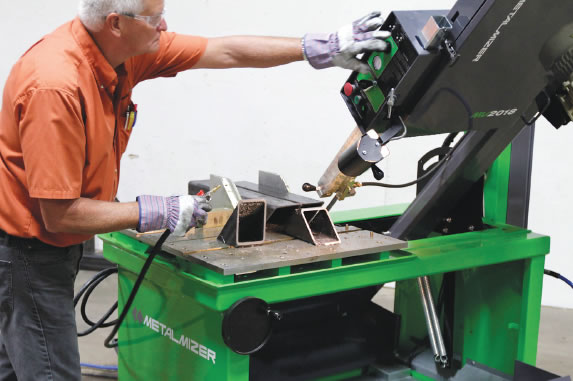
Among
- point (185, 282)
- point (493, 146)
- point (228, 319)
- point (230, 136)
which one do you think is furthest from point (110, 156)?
point (230, 136)

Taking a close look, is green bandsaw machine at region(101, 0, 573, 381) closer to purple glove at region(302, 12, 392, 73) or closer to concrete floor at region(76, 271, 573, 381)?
purple glove at region(302, 12, 392, 73)

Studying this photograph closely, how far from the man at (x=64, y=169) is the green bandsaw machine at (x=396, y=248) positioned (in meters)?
0.15

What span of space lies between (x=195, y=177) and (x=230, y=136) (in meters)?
0.30

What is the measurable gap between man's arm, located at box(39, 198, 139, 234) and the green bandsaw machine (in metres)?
0.17

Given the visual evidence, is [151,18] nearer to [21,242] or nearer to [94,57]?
[94,57]

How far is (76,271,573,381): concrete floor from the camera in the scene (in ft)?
9.14

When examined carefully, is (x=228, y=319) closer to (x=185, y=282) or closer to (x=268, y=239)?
(x=185, y=282)

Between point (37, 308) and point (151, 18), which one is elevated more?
point (151, 18)

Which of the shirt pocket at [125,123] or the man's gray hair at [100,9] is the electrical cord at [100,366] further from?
the man's gray hair at [100,9]

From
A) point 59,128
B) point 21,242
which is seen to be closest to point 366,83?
point 59,128

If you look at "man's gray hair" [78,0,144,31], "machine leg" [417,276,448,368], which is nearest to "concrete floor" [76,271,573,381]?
"machine leg" [417,276,448,368]

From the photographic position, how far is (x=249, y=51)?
217 cm

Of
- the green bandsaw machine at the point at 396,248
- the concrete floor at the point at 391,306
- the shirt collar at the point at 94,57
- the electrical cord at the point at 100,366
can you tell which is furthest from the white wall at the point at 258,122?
the shirt collar at the point at 94,57

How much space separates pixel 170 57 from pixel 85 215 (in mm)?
662
